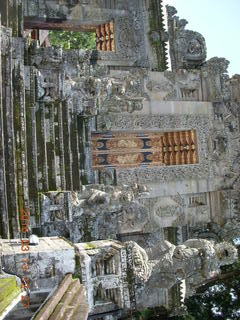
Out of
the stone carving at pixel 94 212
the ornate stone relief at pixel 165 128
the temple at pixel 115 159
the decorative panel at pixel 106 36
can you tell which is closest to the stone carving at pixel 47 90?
the temple at pixel 115 159

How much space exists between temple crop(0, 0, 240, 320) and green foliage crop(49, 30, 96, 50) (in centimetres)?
854

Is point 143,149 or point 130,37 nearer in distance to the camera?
point 143,149

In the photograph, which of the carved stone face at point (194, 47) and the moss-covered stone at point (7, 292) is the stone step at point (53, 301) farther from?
the carved stone face at point (194, 47)

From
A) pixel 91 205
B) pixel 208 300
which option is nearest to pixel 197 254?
pixel 91 205

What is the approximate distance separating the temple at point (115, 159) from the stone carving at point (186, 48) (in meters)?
0.05

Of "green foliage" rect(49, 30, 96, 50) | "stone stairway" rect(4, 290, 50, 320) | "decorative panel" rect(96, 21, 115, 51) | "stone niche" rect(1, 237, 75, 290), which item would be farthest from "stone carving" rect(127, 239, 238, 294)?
"green foliage" rect(49, 30, 96, 50)

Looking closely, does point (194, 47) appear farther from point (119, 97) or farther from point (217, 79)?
point (119, 97)

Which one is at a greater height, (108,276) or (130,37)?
(130,37)

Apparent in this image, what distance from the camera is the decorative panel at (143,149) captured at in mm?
17219

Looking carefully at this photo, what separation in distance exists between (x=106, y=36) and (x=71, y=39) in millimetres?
9248

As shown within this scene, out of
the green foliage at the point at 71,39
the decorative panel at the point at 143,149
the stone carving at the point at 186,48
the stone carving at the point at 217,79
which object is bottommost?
the decorative panel at the point at 143,149

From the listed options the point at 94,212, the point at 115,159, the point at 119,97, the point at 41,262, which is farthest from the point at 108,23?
the point at 41,262

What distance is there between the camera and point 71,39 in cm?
2919

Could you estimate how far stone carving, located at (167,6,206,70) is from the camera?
19812mm
